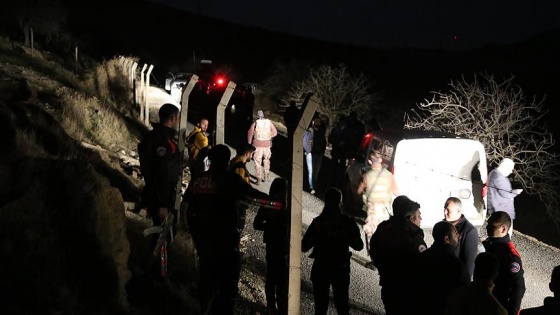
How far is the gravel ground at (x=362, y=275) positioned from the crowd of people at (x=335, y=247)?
2.25ft

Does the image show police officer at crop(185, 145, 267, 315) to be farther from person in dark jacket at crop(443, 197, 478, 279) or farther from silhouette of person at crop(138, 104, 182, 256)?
person in dark jacket at crop(443, 197, 478, 279)

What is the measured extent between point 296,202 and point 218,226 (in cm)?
72

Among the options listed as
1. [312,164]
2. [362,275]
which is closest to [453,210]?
[362,275]

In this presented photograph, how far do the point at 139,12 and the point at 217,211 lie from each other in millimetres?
100967

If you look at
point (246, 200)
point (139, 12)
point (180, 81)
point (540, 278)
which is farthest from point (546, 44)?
point (246, 200)

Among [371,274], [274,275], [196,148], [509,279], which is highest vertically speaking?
[196,148]

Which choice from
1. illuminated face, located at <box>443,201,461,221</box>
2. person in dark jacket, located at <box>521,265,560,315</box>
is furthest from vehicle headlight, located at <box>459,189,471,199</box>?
person in dark jacket, located at <box>521,265,560,315</box>

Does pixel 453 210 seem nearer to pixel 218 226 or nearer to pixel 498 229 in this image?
pixel 498 229

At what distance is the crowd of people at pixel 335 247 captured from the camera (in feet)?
14.3

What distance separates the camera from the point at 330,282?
17.3ft

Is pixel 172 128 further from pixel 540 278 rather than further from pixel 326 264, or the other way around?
pixel 540 278

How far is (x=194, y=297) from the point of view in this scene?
5680mm

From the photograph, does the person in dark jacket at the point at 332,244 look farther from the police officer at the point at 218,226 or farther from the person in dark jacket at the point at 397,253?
the police officer at the point at 218,226

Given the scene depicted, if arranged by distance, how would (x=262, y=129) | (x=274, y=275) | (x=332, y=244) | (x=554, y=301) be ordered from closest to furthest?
(x=554, y=301)
(x=332, y=244)
(x=274, y=275)
(x=262, y=129)
